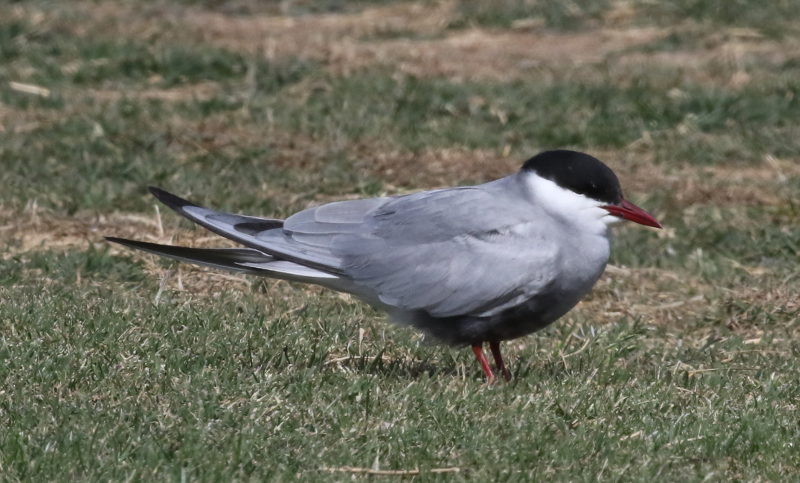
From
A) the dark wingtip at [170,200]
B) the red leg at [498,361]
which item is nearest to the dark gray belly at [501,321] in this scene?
the red leg at [498,361]

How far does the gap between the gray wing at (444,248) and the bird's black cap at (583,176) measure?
189mm

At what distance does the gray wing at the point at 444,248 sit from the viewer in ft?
14.6

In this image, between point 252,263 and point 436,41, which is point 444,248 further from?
point 436,41


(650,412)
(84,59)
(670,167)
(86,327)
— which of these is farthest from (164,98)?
(650,412)

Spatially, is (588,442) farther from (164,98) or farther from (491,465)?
(164,98)

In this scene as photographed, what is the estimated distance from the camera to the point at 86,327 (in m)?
4.77

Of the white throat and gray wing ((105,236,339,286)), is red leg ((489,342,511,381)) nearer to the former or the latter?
the white throat

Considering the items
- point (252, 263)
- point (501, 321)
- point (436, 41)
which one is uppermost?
point (252, 263)

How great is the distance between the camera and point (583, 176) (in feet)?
15.0

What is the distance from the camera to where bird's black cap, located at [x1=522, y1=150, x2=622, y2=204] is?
15.0 feet

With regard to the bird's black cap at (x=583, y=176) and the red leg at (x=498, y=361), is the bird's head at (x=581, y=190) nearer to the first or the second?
the bird's black cap at (x=583, y=176)

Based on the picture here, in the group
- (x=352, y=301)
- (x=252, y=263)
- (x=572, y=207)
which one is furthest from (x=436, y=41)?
(x=252, y=263)

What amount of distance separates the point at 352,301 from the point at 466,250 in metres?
1.46

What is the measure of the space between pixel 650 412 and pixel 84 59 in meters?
7.58
